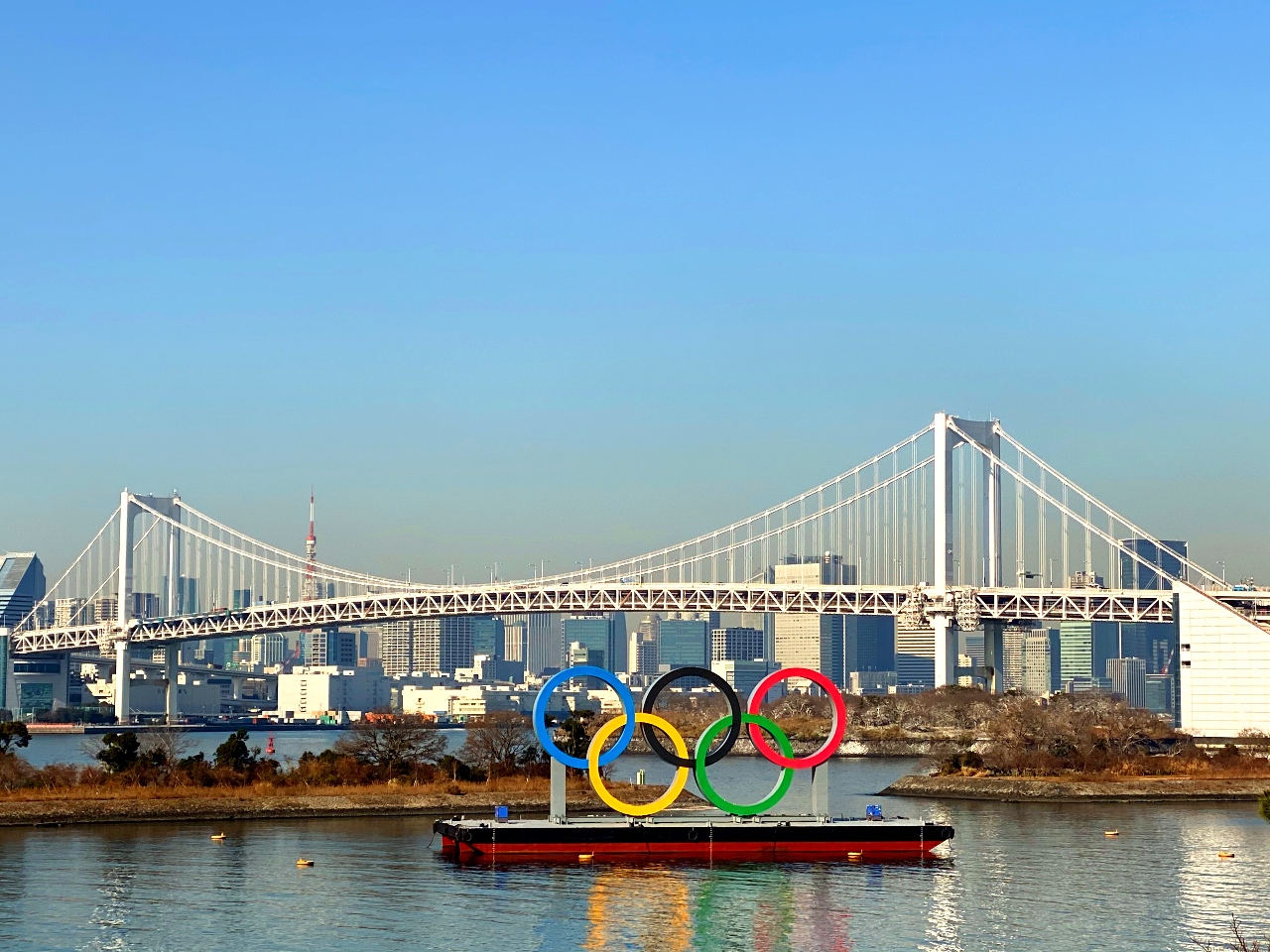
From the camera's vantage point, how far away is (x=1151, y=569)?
250 feet

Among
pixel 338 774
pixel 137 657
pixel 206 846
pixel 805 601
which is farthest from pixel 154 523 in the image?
pixel 206 846

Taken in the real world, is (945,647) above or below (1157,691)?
above

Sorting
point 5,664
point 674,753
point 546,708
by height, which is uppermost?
point 546,708

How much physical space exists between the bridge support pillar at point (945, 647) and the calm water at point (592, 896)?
39.0m

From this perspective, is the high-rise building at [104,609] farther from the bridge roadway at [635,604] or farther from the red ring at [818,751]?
the red ring at [818,751]

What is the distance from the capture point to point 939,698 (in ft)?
265

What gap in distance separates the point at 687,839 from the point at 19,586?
123 m

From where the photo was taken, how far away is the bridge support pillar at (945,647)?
253 ft

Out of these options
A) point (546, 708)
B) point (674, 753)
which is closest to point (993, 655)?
point (674, 753)

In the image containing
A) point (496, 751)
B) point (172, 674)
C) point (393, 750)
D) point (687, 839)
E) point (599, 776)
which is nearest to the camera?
point (687, 839)

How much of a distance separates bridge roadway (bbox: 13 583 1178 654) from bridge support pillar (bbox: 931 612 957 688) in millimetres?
582

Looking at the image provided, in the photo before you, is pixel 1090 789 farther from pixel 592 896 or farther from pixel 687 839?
pixel 592 896

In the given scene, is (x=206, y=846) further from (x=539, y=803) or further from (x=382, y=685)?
(x=382, y=685)

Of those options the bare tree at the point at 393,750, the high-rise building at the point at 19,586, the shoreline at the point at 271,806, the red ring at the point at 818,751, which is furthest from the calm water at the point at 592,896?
the high-rise building at the point at 19,586
